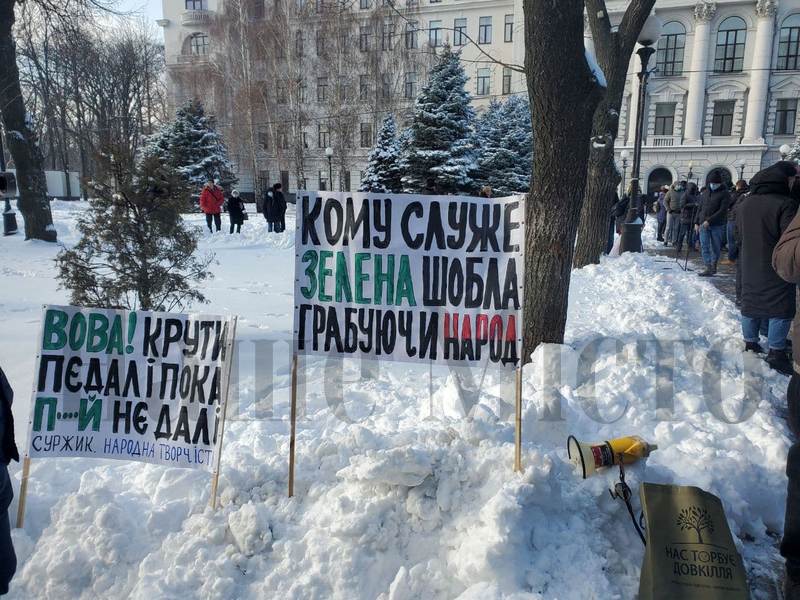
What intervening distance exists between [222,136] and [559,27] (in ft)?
117

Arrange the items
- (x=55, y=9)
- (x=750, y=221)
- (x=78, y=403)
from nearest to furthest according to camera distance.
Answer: (x=78, y=403), (x=750, y=221), (x=55, y=9)

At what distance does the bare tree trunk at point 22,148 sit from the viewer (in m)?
13.8

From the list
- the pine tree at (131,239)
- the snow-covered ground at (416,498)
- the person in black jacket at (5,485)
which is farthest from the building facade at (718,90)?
the person in black jacket at (5,485)

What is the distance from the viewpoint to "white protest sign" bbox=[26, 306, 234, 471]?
10.9ft

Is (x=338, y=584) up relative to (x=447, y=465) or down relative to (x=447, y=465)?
down

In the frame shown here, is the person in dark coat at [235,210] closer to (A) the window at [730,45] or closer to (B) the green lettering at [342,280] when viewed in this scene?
(B) the green lettering at [342,280]

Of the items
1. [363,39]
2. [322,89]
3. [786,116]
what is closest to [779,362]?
[363,39]

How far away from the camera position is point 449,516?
3021mm

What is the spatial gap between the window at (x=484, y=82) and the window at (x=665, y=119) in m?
15.0

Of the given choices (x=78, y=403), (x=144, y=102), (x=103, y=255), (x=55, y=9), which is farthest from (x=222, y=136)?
(x=78, y=403)

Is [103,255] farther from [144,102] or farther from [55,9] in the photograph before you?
[144,102]

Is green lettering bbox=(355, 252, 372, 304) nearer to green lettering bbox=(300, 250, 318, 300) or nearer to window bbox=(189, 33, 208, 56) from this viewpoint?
green lettering bbox=(300, 250, 318, 300)

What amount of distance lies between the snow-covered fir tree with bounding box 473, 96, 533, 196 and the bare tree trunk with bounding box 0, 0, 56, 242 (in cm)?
2129

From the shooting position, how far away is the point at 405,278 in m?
3.48
